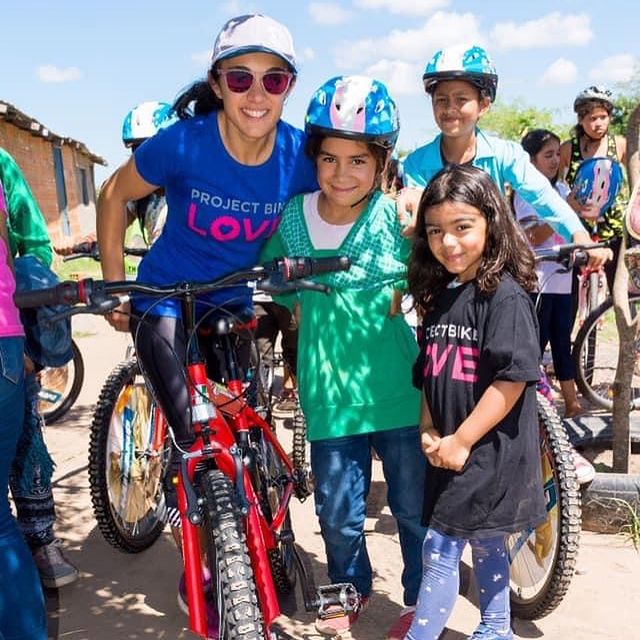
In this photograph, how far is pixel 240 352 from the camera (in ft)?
9.53

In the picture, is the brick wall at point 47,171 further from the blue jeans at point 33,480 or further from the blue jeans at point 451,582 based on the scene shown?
the blue jeans at point 451,582

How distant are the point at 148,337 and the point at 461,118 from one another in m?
1.78

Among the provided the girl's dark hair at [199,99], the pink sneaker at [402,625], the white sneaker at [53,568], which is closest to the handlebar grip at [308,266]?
the girl's dark hair at [199,99]

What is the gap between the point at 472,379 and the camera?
2.40 m

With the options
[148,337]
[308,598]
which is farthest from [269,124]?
[308,598]

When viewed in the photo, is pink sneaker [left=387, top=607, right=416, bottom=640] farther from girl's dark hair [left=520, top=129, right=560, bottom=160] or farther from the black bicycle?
girl's dark hair [left=520, top=129, right=560, bottom=160]

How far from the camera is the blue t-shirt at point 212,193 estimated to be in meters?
2.64

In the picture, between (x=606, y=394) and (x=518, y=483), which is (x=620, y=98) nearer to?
(x=606, y=394)

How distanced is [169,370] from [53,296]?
0.64 meters

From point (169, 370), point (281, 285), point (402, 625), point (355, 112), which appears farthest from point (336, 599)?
point (355, 112)

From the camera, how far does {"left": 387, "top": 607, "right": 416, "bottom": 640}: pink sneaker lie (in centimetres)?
285

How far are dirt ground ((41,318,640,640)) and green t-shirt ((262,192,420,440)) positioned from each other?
80 centimetres

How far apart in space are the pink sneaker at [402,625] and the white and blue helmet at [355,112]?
1.80 meters

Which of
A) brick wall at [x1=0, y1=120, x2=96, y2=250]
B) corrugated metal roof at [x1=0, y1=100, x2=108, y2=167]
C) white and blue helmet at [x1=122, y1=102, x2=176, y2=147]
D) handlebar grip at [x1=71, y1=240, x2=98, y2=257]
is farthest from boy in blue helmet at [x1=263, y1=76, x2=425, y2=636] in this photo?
brick wall at [x1=0, y1=120, x2=96, y2=250]
